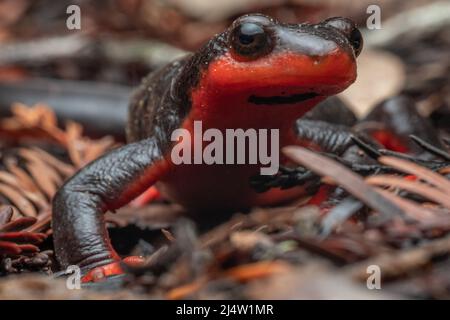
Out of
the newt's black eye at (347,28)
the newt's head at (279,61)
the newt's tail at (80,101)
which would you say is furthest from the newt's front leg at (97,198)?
the newt's tail at (80,101)

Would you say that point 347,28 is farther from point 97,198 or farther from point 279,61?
point 97,198

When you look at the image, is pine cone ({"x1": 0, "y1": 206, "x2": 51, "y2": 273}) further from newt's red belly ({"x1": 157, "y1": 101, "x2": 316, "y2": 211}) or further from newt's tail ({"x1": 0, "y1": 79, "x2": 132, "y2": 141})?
newt's tail ({"x1": 0, "y1": 79, "x2": 132, "y2": 141})

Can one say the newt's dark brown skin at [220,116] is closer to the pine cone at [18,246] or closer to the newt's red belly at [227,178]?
the newt's red belly at [227,178]

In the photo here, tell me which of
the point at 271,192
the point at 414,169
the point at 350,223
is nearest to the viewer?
the point at 350,223

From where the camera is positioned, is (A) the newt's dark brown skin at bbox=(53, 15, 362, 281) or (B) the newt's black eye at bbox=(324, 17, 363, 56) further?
(B) the newt's black eye at bbox=(324, 17, 363, 56)

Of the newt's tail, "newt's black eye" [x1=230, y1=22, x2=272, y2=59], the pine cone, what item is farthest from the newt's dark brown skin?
the newt's tail

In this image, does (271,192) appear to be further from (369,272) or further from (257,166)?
(369,272)

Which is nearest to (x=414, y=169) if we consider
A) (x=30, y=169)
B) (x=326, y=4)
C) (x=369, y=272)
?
(x=369, y=272)

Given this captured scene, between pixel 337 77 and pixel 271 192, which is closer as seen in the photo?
pixel 337 77
